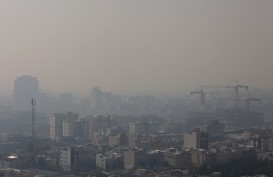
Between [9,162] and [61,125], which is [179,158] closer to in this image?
[9,162]

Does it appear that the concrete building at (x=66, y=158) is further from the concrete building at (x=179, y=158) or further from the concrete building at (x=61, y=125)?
the concrete building at (x=61, y=125)

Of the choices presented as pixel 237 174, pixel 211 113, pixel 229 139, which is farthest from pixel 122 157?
pixel 211 113

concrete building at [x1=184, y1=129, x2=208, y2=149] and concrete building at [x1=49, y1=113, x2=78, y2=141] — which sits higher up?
concrete building at [x1=49, y1=113, x2=78, y2=141]

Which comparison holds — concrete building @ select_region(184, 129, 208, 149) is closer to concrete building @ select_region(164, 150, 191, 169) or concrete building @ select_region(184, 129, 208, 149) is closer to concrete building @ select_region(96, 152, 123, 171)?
concrete building @ select_region(164, 150, 191, 169)

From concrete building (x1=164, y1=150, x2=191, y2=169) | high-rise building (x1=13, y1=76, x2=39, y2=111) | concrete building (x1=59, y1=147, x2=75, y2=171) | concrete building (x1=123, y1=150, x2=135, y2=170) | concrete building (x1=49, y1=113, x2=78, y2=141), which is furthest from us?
high-rise building (x1=13, y1=76, x2=39, y2=111)

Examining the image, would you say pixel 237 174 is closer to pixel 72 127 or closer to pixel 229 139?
pixel 229 139

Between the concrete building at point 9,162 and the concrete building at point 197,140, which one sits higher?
the concrete building at point 197,140

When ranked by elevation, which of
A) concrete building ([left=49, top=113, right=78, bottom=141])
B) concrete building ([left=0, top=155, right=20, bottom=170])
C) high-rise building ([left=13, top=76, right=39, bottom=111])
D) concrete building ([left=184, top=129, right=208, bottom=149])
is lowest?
concrete building ([left=0, top=155, right=20, bottom=170])

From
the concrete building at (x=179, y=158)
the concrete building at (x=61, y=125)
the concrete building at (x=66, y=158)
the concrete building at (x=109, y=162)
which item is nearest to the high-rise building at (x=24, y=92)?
the concrete building at (x=61, y=125)

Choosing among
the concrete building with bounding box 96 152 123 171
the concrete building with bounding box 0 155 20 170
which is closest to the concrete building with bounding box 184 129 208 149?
the concrete building with bounding box 96 152 123 171
